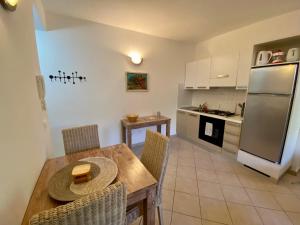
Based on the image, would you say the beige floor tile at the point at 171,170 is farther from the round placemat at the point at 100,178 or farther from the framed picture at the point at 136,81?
the framed picture at the point at 136,81

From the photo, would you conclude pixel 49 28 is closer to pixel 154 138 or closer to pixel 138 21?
pixel 138 21

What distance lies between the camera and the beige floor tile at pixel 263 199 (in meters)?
1.71

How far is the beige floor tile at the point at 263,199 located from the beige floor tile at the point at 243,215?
15 cm

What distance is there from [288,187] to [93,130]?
274 centimetres

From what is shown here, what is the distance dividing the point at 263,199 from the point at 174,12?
9.34ft

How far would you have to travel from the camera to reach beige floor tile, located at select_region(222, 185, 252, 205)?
70.4 inches

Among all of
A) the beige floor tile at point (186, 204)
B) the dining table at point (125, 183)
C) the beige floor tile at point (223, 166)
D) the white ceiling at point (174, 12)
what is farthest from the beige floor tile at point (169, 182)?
the white ceiling at point (174, 12)

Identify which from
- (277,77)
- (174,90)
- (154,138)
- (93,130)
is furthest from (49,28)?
(277,77)

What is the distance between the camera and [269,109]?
204 centimetres

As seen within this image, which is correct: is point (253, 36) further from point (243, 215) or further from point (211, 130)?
point (243, 215)

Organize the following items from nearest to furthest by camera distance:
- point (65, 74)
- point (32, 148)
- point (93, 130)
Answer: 1. point (32, 148)
2. point (93, 130)
3. point (65, 74)

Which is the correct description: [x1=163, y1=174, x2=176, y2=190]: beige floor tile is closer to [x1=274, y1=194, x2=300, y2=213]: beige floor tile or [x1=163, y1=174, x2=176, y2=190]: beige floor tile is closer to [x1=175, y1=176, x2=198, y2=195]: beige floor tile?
[x1=175, y1=176, x2=198, y2=195]: beige floor tile

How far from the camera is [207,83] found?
326 cm

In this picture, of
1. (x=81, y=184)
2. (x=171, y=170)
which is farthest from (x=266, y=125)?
(x=81, y=184)
